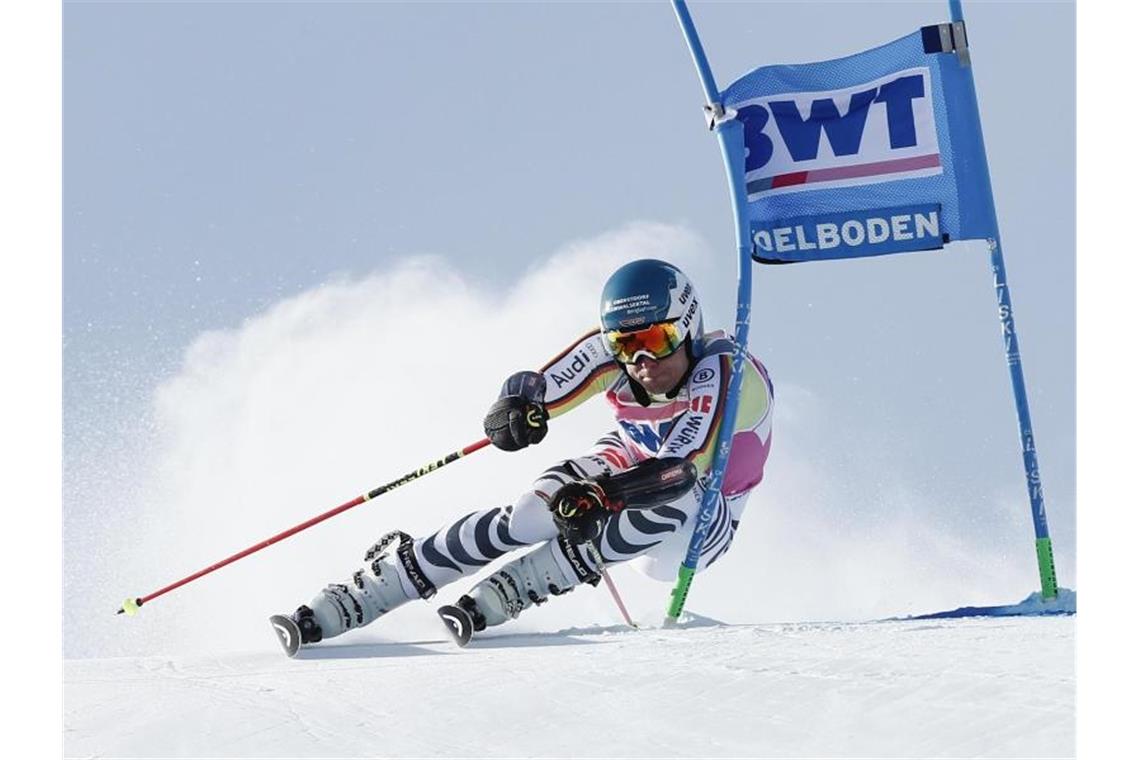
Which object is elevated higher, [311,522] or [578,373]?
[578,373]

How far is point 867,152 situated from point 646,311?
53.3 inches

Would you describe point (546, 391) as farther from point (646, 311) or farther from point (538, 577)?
point (538, 577)

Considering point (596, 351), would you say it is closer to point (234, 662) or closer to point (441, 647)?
point (441, 647)

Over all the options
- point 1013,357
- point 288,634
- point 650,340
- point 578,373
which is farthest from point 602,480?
point 1013,357

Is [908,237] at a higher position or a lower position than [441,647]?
higher

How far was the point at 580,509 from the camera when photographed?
5.62 m

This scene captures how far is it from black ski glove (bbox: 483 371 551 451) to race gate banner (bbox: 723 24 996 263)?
134 centimetres

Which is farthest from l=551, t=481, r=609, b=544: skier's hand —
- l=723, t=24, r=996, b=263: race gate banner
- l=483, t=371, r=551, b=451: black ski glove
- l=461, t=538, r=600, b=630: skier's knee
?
l=723, t=24, r=996, b=263: race gate banner

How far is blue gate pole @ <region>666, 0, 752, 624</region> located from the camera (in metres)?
6.43

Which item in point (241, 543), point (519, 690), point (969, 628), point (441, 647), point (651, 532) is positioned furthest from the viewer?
point (241, 543)

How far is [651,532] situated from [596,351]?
2.77 ft

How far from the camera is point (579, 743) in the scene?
3.86 m

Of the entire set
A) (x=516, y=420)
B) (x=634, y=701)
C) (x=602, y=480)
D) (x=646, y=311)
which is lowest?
(x=634, y=701)

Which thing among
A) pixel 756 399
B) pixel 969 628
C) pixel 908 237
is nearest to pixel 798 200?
pixel 908 237
